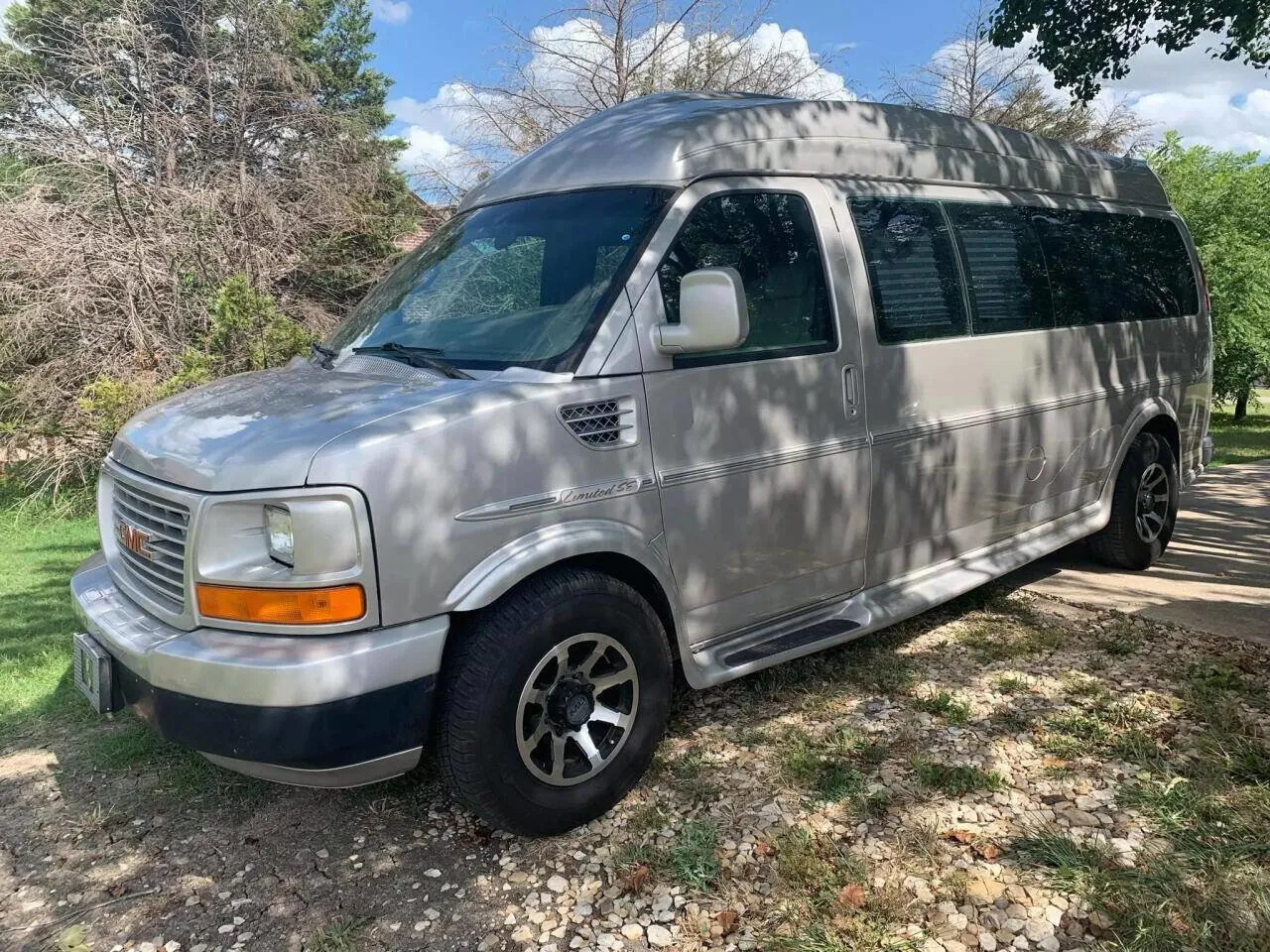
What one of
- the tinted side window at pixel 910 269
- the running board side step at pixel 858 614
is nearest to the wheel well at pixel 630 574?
the running board side step at pixel 858 614

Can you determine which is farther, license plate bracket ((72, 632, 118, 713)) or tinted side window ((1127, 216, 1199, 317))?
tinted side window ((1127, 216, 1199, 317))

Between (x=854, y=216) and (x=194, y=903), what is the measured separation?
3.62 m

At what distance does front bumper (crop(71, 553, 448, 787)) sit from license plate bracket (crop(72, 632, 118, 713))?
0.66 feet

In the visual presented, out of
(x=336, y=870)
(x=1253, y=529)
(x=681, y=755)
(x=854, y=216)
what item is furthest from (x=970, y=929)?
(x=1253, y=529)

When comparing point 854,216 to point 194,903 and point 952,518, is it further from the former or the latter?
point 194,903

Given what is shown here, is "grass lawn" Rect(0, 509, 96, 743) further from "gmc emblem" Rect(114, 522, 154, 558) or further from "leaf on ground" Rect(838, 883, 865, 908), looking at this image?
"leaf on ground" Rect(838, 883, 865, 908)

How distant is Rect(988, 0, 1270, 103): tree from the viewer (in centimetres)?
642

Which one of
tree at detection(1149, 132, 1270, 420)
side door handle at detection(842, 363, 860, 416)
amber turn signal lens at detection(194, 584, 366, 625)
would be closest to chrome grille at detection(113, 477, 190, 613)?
amber turn signal lens at detection(194, 584, 366, 625)

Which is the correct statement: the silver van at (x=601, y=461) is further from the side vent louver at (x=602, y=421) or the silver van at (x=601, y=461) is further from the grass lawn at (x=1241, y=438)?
the grass lawn at (x=1241, y=438)

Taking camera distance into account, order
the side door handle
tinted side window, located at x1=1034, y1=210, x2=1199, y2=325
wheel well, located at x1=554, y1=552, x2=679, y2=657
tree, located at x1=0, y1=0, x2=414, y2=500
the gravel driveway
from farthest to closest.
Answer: tree, located at x1=0, y1=0, x2=414, y2=500 → tinted side window, located at x1=1034, y1=210, x2=1199, y2=325 → the side door handle → wheel well, located at x1=554, y1=552, x2=679, y2=657 → the gravel driveway

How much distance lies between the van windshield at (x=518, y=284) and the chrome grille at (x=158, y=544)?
41.7 inches

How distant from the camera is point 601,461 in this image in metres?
3.14

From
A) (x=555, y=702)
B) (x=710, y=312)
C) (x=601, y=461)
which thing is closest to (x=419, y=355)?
(x=601, y=461)

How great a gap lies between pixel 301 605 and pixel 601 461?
3.51ft
